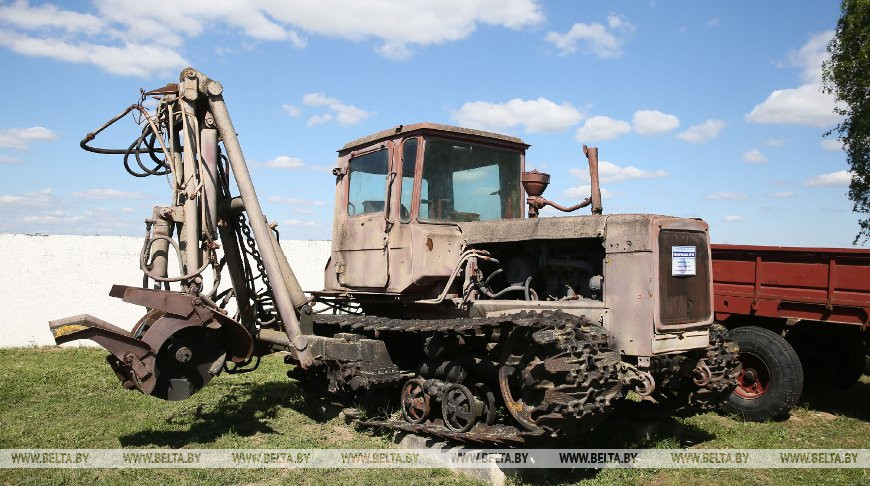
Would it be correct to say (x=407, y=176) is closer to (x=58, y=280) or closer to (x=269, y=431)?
(x=269, y=431)

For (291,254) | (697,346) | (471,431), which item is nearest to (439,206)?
(471,431)

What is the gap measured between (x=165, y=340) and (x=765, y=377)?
6.69 metres

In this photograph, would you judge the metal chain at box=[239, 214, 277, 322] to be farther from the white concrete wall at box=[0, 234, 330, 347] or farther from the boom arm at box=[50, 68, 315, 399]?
the white concrete wall at box=[0, 234, 330, 347]

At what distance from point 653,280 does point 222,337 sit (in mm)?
4098

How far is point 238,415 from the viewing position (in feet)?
25.8

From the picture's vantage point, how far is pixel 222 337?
22.3 feet

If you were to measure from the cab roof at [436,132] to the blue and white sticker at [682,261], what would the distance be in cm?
239

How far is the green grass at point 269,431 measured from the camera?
5.73 metres

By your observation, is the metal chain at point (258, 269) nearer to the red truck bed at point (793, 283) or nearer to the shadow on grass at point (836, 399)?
the red truck bed at point (793, 283)

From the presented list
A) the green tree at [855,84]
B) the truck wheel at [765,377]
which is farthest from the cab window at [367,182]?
the green tree at [855,84]

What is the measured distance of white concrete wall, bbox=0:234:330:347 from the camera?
14.1 metres

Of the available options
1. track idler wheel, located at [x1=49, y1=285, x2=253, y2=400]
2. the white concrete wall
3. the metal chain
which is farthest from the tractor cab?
the white concrete wall

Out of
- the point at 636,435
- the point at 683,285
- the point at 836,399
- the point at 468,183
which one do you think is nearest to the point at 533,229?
the point at 468,183

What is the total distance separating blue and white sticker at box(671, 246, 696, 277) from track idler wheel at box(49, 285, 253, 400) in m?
4.07
